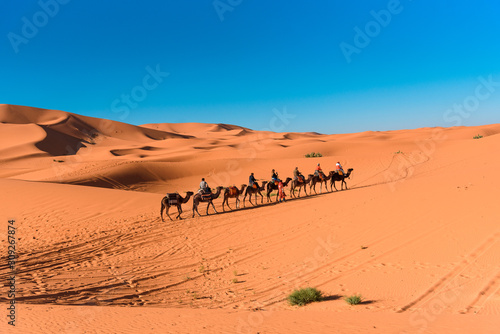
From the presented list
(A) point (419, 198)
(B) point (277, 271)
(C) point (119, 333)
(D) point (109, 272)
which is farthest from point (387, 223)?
(C) point (119, 333)

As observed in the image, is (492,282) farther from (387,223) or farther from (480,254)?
(387,223)

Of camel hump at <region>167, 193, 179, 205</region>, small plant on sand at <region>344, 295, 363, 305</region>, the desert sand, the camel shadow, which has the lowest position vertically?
the camel shadow

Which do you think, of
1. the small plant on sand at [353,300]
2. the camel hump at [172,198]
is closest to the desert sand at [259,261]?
the small plant on sand at [353,300]

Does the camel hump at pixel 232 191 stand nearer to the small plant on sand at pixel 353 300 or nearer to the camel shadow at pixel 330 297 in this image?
the camel shadow at pixel 330 297

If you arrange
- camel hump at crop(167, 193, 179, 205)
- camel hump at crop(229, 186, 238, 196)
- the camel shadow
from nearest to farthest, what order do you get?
the camel shadow < camel hump at crop(167, 193, 179, 205) < camel hump at crop(229, 186, 238, 196)

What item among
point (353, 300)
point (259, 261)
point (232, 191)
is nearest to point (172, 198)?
point (232, 191)

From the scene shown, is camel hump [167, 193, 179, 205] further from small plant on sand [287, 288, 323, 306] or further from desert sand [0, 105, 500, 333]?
small plant on sand [287, 288, 323, 306]

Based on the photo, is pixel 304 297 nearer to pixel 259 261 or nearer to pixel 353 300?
pixel 353 300

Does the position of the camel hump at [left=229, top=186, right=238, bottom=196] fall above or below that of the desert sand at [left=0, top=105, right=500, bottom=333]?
above

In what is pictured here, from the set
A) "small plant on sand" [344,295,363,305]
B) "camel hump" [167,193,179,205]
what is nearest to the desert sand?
"small plant on sand" [344,295,363,305]

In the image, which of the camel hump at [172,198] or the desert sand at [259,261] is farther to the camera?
the camel hump at [172,198]

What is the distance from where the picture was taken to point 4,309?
632 centimetres

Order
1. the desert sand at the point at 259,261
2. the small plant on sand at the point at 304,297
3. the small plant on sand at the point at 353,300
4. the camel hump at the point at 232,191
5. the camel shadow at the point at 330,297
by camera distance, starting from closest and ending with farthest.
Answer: the desert sand at the point at 259,261 < the small plant on sand at the point at 353,300 < the small plant on sand at the point at 304,297 < the camel shadow at the point at 330,297 < the camel hump at the point at 232,191

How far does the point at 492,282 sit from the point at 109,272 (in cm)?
945
